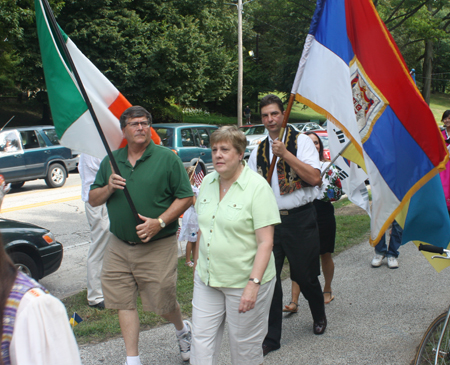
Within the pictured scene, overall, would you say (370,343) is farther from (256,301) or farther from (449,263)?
(256,301)

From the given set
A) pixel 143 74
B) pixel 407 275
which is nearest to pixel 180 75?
pixel 143 74

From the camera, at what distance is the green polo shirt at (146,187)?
3488mm

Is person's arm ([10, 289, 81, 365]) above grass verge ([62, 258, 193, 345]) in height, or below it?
above

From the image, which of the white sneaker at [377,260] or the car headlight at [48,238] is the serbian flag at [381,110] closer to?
the white sneaker at [377,260]

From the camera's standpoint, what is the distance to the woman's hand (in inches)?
110

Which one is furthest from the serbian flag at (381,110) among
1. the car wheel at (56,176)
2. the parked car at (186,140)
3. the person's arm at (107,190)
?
the car wheel at (56,176)

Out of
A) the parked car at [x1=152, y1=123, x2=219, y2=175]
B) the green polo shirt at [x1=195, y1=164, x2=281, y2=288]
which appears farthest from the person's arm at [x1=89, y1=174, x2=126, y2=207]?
the parked car at [x1=152, y1=123, x2=219, y2=175]

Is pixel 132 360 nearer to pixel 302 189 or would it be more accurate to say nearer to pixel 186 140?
pixel 302 189

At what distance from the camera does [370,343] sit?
4.09 meters

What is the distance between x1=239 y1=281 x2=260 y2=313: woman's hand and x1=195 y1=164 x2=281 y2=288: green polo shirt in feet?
0.34

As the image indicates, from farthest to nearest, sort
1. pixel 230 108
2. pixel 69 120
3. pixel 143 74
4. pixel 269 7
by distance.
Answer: pixel 230 108
pixel 269 7
pixel 143 74
pixel 69 120

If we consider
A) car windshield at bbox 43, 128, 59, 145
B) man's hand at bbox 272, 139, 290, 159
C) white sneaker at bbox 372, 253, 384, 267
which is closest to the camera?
man's hand at bbox 272, 139, 290, 159

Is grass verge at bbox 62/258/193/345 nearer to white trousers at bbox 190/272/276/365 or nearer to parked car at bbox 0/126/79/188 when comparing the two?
white trousers at bbox 190/272/276/365

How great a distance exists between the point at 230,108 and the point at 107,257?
43139mm
